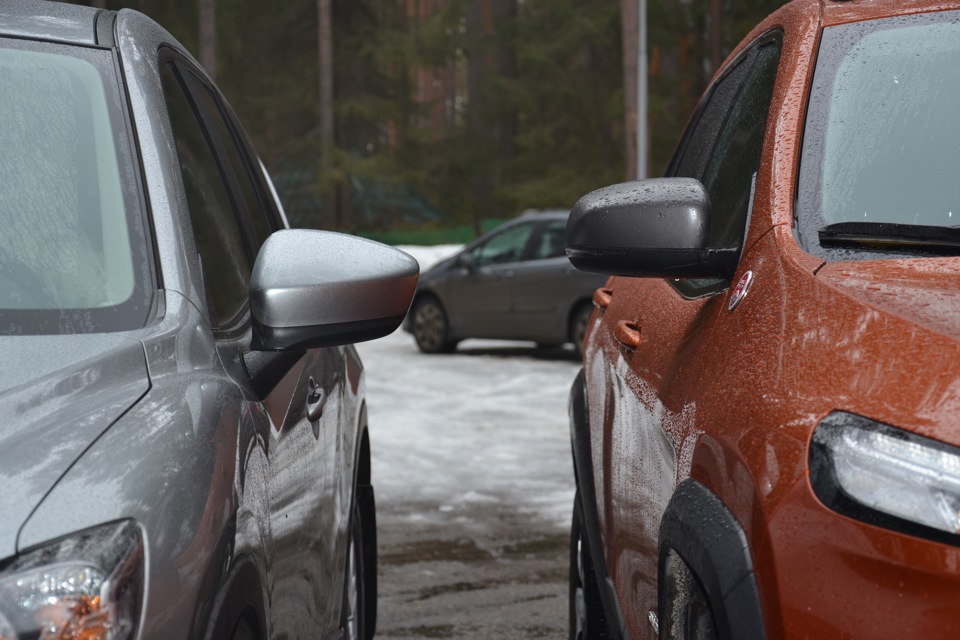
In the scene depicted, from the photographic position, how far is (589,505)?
3.87 metres

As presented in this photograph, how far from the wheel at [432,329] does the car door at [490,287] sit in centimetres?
17

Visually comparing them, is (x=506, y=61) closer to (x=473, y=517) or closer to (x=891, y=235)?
(x=473, y=517)

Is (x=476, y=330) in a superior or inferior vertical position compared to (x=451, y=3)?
inferior

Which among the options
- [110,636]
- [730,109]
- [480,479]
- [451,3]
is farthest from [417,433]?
[451,3]

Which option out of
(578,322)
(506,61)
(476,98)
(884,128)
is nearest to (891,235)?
(884,128)

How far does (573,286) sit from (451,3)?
34.7 meters

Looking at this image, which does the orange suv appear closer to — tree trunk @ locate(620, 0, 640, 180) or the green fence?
tree trunk @ locate(620, 0, 640, 180)

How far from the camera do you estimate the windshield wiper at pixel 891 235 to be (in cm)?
247

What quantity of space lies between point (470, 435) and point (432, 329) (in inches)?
307

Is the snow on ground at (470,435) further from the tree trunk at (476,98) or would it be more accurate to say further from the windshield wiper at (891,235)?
the tree trunk at (476,98)

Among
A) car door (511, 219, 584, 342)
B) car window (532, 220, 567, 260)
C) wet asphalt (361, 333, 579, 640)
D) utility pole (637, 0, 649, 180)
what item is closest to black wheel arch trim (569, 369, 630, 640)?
wet asphalt (361, 333, 579, 640)

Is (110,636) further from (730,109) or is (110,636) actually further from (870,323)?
(730,109)

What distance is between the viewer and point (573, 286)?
55.5 feet

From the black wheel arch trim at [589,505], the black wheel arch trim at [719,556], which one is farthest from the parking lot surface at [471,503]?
the black wheel arch trim at [719,556]
